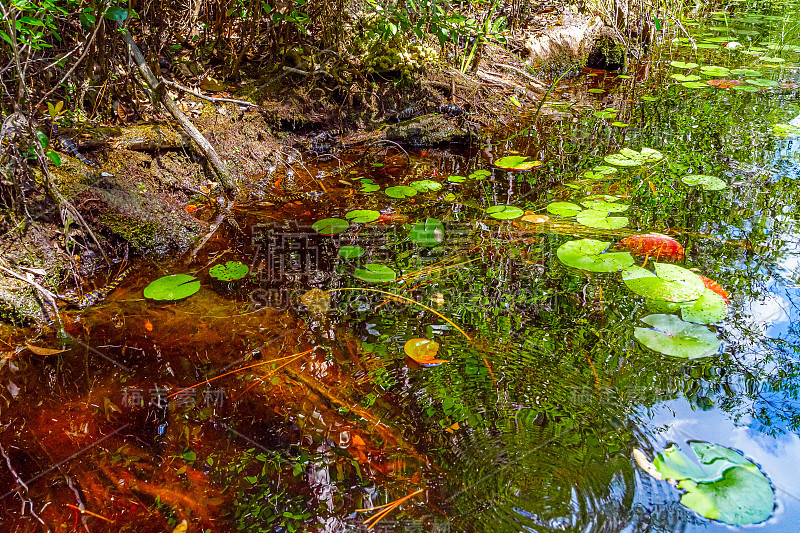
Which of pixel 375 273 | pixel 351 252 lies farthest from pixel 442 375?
pixel 351 252

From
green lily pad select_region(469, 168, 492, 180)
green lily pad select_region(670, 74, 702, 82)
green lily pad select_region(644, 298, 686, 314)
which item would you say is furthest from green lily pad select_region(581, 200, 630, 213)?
green lily pad select_region(670, 74, 702, 82)

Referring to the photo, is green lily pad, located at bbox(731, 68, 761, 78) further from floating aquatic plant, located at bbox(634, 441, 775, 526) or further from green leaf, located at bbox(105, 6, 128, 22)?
green leaf, located at bbox(105, 6, 128, 22)

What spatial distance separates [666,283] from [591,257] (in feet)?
1.01

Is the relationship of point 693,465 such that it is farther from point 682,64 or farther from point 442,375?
point 682,64

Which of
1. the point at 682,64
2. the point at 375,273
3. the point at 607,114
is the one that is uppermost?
the point at 682,64

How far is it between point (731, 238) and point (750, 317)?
1.92 feet

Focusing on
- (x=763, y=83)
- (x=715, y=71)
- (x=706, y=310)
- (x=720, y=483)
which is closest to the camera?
(x=720, y=483)

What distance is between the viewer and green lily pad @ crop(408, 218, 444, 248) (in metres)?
2.37

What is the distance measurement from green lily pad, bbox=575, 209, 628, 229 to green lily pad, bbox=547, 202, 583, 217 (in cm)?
4

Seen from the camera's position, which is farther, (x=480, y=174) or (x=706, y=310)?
(x=480, y=174)

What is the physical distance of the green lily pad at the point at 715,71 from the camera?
4.59 meters

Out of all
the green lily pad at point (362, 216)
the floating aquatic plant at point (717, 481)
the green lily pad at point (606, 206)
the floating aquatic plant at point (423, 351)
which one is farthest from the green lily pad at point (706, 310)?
the green lily pad at point (362, 216)

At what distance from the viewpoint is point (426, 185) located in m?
2.87

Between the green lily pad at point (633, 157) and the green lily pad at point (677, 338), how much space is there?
1.48 meters
